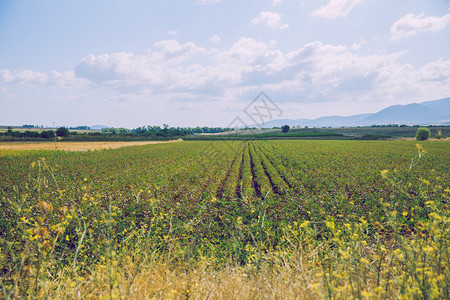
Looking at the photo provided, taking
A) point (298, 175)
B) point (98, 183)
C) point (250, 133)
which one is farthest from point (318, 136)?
point (98, 183)

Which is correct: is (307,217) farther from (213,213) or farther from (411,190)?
(411,190)

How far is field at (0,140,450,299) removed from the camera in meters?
2.73

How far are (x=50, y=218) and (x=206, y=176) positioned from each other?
Answer: 10951mm

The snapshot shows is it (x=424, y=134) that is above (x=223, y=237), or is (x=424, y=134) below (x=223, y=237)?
above

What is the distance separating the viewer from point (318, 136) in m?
113

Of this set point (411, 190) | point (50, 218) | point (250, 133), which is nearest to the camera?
point (50, 218)

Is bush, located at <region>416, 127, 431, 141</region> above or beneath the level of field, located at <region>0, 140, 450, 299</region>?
above

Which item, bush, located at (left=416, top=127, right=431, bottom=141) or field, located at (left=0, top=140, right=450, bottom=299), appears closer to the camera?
field, located at (left=0, top=140, right=450, bottom=299)

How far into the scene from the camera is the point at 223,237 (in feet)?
27.0

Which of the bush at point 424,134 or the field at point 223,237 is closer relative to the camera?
the field at point 223,237

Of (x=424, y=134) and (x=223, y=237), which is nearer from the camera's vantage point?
(x=223, y=237)

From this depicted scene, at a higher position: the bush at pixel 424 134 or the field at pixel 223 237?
the bush at pixel 424 134

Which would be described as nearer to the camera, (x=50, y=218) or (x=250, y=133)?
(x=50, y=218)

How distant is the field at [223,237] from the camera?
2727 millimetres
